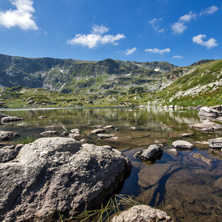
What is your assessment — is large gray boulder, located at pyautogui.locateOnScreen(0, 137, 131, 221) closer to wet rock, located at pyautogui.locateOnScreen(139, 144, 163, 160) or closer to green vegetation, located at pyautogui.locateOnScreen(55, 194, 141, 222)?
green vegetation, located at pyautogui.locateOnScreen(55, 194, 141, 222)

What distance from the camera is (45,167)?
24.9 feet

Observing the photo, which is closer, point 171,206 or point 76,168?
point 171,206

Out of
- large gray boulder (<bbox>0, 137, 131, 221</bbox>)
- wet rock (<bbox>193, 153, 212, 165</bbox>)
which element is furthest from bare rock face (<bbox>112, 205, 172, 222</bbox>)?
wet rock (<bbox>193, 153, 212, 165</bbox>)

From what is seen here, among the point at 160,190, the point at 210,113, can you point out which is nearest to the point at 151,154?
the point at 160,190

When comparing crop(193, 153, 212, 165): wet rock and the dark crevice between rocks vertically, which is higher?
crop(193, 153, 212, 165): wet rock

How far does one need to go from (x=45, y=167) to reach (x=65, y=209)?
2.46 metres

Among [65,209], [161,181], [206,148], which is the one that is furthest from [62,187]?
[206,148]

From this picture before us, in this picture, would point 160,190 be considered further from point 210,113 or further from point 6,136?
point 210,113

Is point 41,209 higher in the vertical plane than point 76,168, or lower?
lower

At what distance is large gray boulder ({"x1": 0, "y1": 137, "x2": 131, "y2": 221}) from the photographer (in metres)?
6.50

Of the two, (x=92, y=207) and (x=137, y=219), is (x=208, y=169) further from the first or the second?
(x=92, y=207)

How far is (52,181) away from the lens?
728 centimetres

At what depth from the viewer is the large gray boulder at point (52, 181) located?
6.50 meters

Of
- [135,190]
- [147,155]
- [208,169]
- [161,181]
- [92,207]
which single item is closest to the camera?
[92,207]
